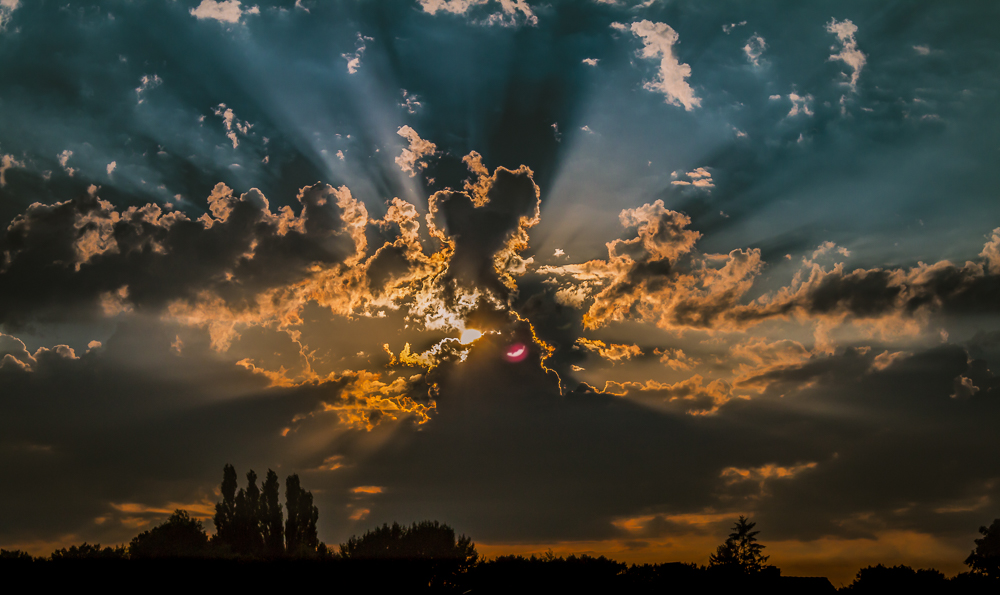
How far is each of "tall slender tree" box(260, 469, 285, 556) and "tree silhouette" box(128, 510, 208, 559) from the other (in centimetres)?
743

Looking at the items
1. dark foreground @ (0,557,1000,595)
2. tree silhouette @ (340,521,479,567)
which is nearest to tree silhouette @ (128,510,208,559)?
tree silhouette @ (340,521,479,567)

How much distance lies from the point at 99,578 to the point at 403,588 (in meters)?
11.5

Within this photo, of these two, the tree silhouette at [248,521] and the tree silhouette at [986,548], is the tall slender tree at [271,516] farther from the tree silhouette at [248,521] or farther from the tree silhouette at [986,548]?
the tree silhouette at [986,548]

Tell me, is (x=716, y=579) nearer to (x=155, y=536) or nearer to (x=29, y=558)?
(x=29, y=558)

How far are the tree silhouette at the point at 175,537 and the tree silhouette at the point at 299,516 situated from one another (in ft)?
34.1

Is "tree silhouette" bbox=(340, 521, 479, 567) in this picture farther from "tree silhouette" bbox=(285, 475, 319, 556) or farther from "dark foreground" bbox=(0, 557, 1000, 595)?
"dark foreground" bbox=(0, 557, 1000, 595)

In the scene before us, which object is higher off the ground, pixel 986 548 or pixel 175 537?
pixel 175 537

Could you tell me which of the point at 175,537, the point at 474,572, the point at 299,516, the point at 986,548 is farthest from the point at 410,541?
the point at 986,548

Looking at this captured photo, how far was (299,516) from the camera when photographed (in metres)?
74.1

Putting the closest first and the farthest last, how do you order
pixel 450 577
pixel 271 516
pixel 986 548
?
pixel 450 577 → pixel 986 548 → pixel 271 516

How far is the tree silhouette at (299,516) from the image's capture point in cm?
7325

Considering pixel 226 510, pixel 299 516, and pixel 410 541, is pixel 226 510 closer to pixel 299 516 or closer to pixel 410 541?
pixel 299 516

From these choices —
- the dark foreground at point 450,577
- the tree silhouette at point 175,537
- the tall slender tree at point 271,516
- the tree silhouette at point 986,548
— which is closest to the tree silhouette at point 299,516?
the tall slender tree at point 271,516

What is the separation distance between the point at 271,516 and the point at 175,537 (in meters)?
12.6
